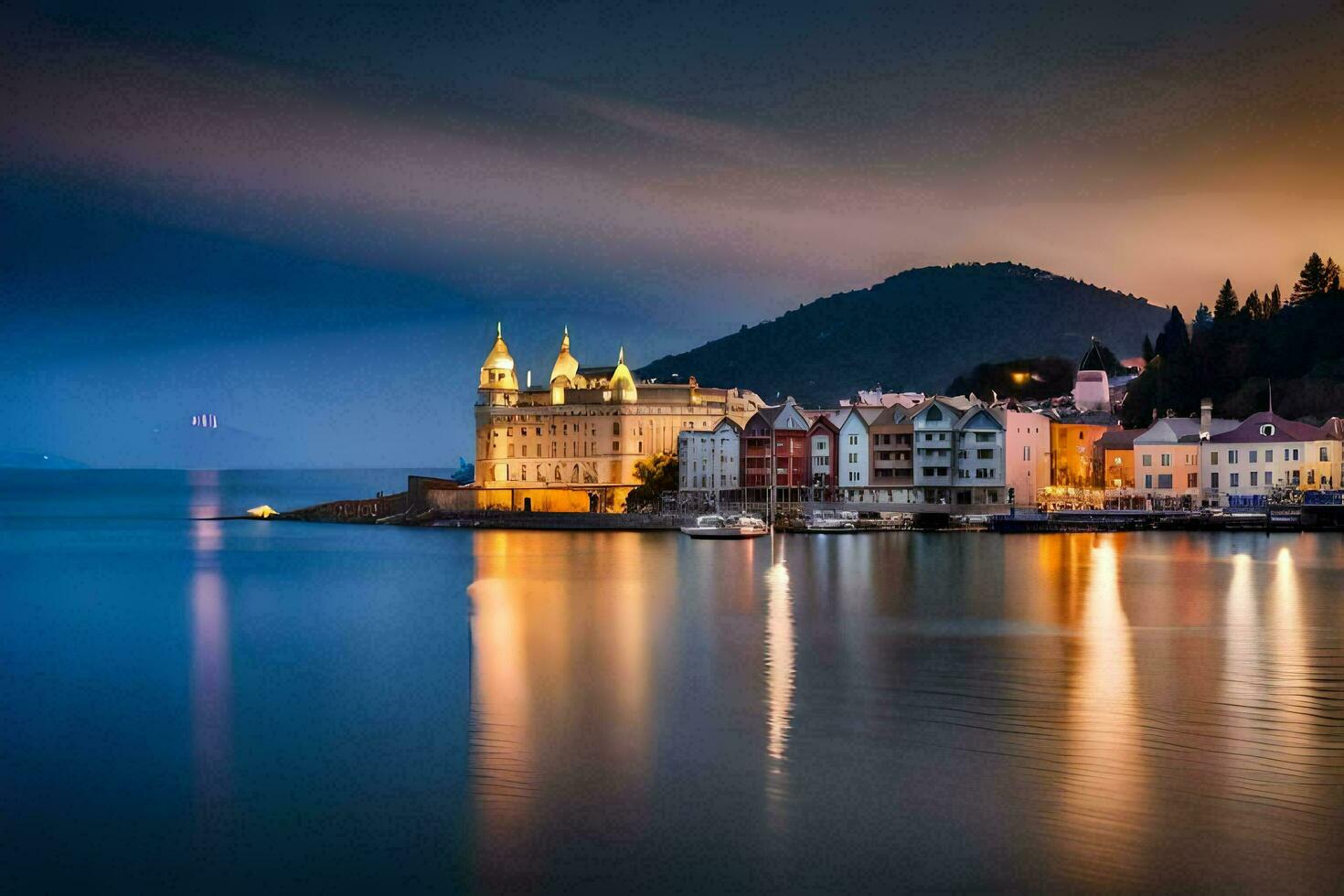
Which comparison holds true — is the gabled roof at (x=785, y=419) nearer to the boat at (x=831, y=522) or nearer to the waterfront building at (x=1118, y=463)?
the boat at (x=831, y=522)

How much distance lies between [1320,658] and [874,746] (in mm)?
10737

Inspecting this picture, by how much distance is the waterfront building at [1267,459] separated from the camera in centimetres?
6169

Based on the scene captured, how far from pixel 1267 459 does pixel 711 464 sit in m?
26.8

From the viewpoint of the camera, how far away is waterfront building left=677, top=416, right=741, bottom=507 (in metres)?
70.1

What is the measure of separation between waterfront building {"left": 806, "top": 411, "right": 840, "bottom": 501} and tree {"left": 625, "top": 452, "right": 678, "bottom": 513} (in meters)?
8.77

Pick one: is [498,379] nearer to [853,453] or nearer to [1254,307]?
[853,453]

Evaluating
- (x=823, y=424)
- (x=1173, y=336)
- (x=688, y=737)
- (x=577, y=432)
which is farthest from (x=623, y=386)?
(x=688, y=737)

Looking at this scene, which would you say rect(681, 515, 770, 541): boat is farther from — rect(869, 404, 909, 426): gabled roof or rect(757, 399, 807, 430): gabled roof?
rect(869, 404, 909, 426): gabled roof

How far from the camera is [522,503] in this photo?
8119 centimetres

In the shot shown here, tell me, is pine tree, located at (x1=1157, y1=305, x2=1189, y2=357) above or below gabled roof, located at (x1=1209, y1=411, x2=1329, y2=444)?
above

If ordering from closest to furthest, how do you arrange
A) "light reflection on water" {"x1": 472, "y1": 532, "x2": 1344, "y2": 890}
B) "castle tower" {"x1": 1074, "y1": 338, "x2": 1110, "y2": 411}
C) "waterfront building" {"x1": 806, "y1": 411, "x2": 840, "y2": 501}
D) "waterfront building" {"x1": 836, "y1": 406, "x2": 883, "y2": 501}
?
1. "light reflection on water" {"x1": 472, "y1": 532, "x2": 1344, "y2": 890}
2. "waterfront building" {"x1": 836, "y1": 406, "x2": 883, "y2": 501}
3. "waterfront building" {"x1": 806, "y1": 411, "x2": 840, "y2": 501}
4. "castle tower" {"x1": 1074, "y1": 338, "x2": 1110, "y2": 411}

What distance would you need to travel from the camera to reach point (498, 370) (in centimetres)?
8919

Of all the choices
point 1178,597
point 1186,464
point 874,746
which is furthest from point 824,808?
point 1186,464

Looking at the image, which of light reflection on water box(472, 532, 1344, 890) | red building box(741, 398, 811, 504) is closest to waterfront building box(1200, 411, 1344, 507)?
red building box(741, 398, 811, 504)
